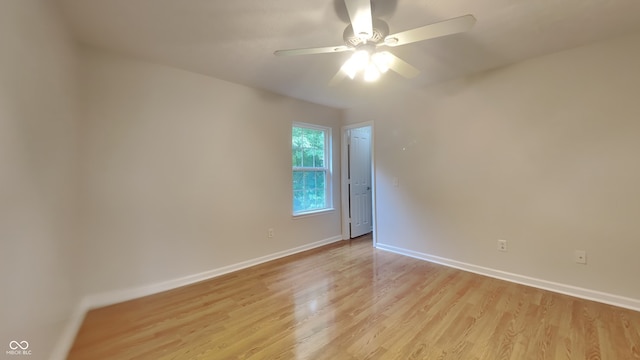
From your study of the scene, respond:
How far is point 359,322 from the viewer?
80.5 inches

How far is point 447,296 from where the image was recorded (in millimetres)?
2467

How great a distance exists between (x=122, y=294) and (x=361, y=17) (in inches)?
117

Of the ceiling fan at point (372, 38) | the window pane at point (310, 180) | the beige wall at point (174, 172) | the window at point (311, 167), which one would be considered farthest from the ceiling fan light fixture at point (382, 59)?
the window pane at point (310, 180)

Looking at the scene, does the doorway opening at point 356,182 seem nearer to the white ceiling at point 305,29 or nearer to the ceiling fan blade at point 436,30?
the white ceiling at point 305,29

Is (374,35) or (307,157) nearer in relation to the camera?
(374,35)

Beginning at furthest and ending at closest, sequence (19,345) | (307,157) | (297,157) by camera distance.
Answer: (307,157)
(297,157)
(19,345)

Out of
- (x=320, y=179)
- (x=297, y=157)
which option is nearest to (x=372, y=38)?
(x=297, y=157)

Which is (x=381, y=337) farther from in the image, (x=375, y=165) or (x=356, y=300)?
(x=375, y=165)

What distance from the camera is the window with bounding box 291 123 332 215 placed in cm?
389

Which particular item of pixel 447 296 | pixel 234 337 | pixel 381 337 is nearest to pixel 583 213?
pixel 447 296

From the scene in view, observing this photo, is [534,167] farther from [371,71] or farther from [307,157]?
[307,157]

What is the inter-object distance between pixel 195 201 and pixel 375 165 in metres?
2.49

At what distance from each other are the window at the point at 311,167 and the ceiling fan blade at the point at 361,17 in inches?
90.8

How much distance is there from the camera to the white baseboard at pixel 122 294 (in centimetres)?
174
